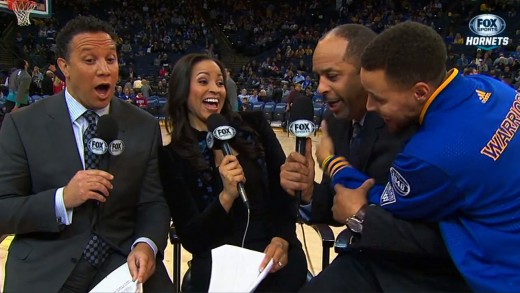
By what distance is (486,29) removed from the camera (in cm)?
1967

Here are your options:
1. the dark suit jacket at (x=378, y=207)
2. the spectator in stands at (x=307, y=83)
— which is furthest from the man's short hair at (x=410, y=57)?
the spectator in stands at (x=307, y=83)

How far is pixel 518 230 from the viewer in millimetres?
1393

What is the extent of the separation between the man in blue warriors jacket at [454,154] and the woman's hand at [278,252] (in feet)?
2.20

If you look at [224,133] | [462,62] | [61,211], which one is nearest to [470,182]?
[224,133]

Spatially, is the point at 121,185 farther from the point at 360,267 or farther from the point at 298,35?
the point at 298,35

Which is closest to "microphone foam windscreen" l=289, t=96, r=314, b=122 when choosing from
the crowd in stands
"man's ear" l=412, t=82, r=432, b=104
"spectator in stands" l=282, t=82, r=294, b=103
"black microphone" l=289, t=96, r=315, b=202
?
"black microphone" l=289, t=96, r=315, b=202

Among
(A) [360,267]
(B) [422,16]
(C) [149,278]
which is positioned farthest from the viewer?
(B) [422,16]

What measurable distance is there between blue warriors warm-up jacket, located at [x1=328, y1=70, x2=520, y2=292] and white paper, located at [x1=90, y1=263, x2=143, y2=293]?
3.09 ft

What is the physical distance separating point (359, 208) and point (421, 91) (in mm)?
402

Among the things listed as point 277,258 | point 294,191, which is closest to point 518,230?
point 294,191

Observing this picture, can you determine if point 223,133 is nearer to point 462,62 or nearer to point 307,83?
point 307,83

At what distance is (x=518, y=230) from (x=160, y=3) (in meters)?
27.4

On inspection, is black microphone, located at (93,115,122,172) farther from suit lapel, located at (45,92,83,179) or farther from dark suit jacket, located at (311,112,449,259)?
dark suit jacket, located at (311,112,449,259)

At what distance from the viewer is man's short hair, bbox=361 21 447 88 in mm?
1445
